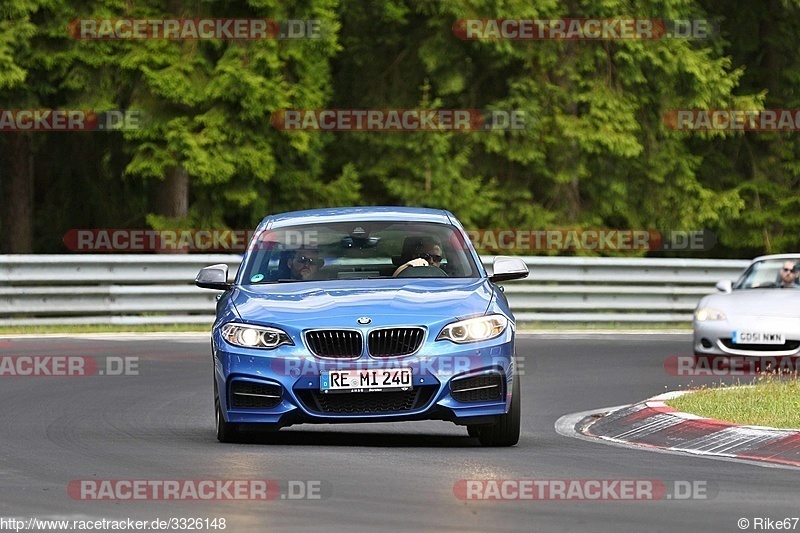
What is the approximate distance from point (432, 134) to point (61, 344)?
11.4m

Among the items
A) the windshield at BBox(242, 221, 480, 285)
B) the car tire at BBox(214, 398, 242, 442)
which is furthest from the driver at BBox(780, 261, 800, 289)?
the car tire at BBox(214, 398, 242, 442)

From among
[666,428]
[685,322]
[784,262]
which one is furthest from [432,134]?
[666,428]

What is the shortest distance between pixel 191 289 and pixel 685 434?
12846 mm

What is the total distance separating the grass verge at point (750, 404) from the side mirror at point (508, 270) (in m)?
1.76

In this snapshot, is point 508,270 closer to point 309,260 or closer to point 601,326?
point 309,260

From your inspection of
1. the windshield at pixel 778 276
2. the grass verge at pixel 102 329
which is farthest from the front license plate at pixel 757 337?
the grass verge at pixel 102 329

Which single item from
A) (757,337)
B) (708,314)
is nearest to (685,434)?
(757,337)

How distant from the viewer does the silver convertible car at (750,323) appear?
714 inches

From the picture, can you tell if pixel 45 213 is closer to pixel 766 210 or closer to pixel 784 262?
→ pixel 766 210

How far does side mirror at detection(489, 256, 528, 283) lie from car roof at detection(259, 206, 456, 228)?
659mm

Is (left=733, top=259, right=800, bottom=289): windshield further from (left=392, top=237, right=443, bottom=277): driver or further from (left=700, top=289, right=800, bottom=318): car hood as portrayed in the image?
(left=392, top=237, right=443, bottom=277): driver

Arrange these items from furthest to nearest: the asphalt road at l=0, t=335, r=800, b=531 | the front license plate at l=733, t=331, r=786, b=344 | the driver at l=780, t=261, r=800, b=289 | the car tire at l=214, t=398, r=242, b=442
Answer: the driver at l=780, t=261, r=800, b=289 → the front license plate at l=733, t=331, r=786, b=344 → the car tire at l=214, t=398, r=242, b=442 → the asphalt road at l=0, t=335, r=800, b=531

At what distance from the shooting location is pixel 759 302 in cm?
1867

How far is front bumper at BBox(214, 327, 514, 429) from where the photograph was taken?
35.8 feet
